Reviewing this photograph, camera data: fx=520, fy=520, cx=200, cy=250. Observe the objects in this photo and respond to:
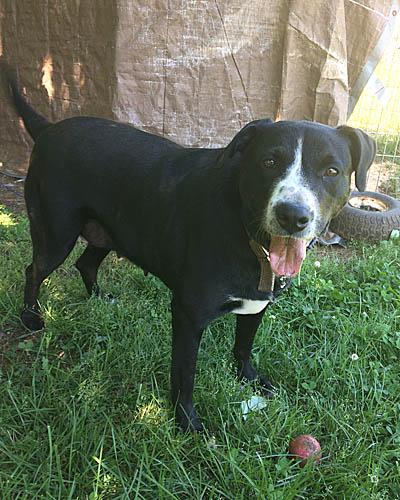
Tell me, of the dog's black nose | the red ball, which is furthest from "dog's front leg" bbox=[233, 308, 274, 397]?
the dog's black nose

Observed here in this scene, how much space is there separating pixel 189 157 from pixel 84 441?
1250 mm

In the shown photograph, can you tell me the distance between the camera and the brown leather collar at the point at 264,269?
6.35 feet

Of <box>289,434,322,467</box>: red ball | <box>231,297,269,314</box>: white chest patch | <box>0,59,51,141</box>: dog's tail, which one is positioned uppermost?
<box>0,59,51,141</box>: dog's tail

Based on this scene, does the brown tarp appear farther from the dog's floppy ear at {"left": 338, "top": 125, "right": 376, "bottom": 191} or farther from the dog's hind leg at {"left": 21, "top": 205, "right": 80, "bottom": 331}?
the dog's floppy ear at {"left": 338, "top": 125, "right": 376, "bottom": 191}

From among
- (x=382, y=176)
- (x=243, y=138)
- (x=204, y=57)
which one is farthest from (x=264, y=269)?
(x=382, y=176)

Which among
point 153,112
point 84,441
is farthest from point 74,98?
point 84,441

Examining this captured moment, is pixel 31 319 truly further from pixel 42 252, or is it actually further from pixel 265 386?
pixel 265 386

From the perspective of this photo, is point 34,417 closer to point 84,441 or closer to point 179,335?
point 84,441

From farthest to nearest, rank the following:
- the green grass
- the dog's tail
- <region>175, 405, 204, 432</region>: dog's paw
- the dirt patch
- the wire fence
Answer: the dirt patch → the wire fence → the dog's tail → <region>175, 405, 204, 432</region>: dog's paw → the green grass

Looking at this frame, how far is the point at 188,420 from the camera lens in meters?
2.20

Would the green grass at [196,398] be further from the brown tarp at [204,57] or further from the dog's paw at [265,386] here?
the brown tarp at [204,57]

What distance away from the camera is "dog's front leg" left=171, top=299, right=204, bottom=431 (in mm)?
2074

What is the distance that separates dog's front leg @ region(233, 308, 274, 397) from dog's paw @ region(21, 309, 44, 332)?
1074mm

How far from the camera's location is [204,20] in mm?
3842
